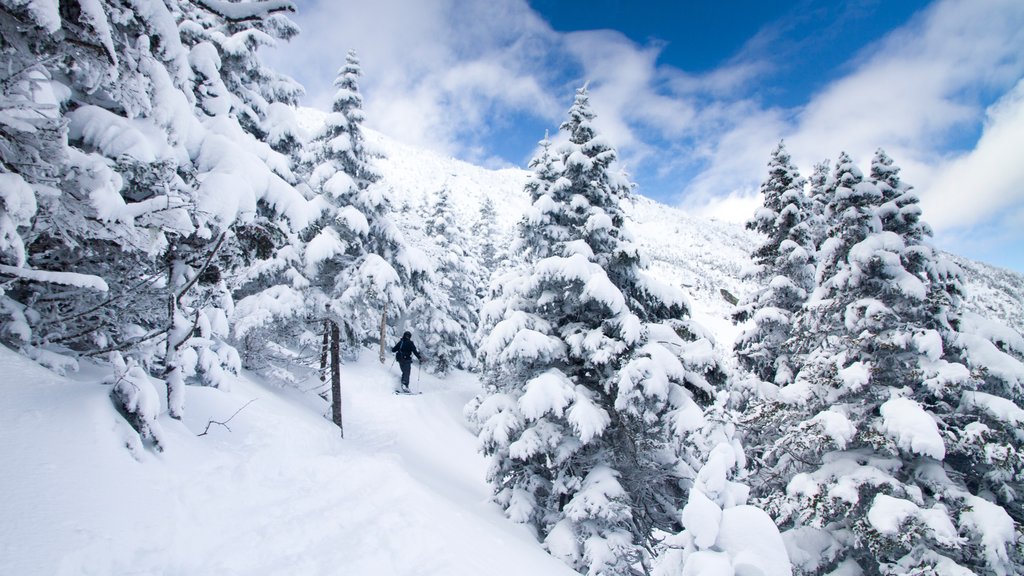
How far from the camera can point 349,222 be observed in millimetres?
15148

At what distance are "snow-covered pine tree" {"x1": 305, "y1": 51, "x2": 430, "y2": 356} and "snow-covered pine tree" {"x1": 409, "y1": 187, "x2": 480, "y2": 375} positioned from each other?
21.3 feet

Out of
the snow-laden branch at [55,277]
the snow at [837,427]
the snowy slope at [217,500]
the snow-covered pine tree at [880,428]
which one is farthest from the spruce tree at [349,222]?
the snow at [837,427]

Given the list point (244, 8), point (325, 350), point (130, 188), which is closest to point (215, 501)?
point (130, 188)

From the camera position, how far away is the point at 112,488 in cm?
376

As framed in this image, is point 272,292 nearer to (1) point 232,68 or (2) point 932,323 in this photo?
(1) point 232,68

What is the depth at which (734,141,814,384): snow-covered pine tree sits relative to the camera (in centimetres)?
1309

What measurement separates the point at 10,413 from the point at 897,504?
420 inches

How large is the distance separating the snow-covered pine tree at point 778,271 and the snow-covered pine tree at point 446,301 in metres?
14.9

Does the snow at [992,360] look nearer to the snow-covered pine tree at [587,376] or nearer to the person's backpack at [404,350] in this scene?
the snow-covered pine tree at [587,376]

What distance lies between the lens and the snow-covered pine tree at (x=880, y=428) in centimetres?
687

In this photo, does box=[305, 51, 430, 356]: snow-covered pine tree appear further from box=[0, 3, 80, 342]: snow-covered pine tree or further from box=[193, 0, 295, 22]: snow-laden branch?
box=[193, 0, 295, 22]: snow-laden branch

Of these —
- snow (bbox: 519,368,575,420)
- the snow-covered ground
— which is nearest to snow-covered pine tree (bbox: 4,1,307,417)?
the snow-covered ground

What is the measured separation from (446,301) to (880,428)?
2038cm

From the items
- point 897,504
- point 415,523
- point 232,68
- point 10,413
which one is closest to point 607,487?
point 415,523
